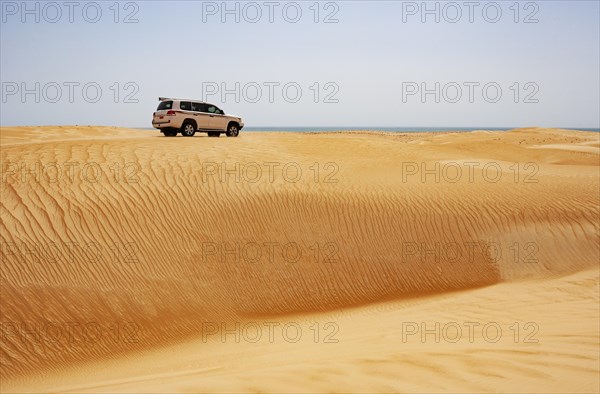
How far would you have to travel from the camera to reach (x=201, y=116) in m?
17.0

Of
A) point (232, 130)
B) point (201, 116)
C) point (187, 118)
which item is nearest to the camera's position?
point (187, 118)

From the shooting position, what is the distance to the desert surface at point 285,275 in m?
4.29

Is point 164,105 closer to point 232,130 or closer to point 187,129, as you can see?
point 187,129

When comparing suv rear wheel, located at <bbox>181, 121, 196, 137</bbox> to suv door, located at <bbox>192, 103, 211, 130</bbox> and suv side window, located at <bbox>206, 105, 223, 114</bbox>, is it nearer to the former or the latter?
suv door, located at <bbox>192, 103, 211, 130</bbox>

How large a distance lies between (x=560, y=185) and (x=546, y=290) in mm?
4551

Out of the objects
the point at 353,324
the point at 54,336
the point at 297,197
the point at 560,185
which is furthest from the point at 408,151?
the point at 54,336

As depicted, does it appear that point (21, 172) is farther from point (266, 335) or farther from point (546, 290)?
point (546, 290)

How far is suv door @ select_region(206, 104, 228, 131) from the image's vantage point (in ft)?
57.3

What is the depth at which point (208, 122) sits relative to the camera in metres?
17.5

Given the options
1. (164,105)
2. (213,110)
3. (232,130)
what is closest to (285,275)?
(164,105)

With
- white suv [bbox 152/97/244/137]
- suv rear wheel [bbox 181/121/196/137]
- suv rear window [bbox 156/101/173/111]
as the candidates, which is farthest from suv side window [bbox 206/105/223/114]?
suv rear window [bbox 156/101/173/111]

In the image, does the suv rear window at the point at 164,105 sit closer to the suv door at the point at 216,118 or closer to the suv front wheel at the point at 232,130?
the suv door at the point at 216,118

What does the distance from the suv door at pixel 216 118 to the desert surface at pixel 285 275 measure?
6686 mm

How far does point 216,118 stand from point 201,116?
828 millimetres
